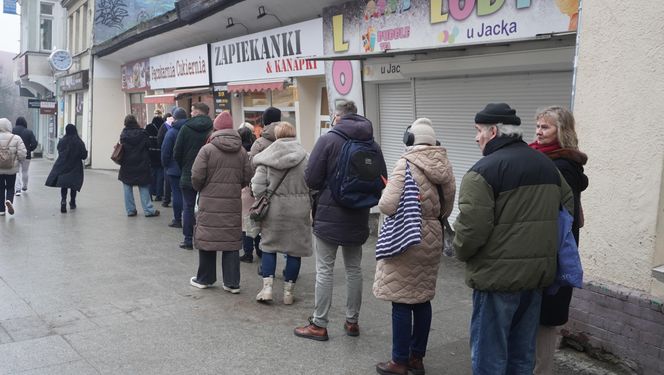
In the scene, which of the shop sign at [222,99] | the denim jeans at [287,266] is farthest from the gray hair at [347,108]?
the shop sign at [222,99]

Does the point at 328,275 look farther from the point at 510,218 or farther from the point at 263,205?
the point at 510,218

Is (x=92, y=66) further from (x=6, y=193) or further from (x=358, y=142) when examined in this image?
(x=358, y=142)

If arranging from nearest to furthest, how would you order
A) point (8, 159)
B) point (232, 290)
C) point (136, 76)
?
point (232, 290)
point (8, 159)
point (136, 76)

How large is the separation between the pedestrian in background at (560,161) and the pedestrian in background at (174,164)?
271 inches

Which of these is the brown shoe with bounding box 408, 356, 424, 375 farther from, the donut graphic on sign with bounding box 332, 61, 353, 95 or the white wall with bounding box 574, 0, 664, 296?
the donut graphic on sign with bounding box 332, 61, 353, 95

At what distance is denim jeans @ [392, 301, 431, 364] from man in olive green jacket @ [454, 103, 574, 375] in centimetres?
80

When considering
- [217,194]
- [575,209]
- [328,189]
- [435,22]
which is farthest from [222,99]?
[575,209]

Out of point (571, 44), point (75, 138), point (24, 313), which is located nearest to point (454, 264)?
point (571, 44)

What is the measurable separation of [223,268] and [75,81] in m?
21.3

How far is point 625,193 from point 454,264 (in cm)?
341

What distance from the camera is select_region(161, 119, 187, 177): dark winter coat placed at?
967cm

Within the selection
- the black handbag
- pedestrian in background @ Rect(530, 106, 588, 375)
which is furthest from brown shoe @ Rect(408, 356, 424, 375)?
the black handbag

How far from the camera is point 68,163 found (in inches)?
434

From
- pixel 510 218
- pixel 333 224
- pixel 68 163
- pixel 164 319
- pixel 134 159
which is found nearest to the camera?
pixel 510 218
